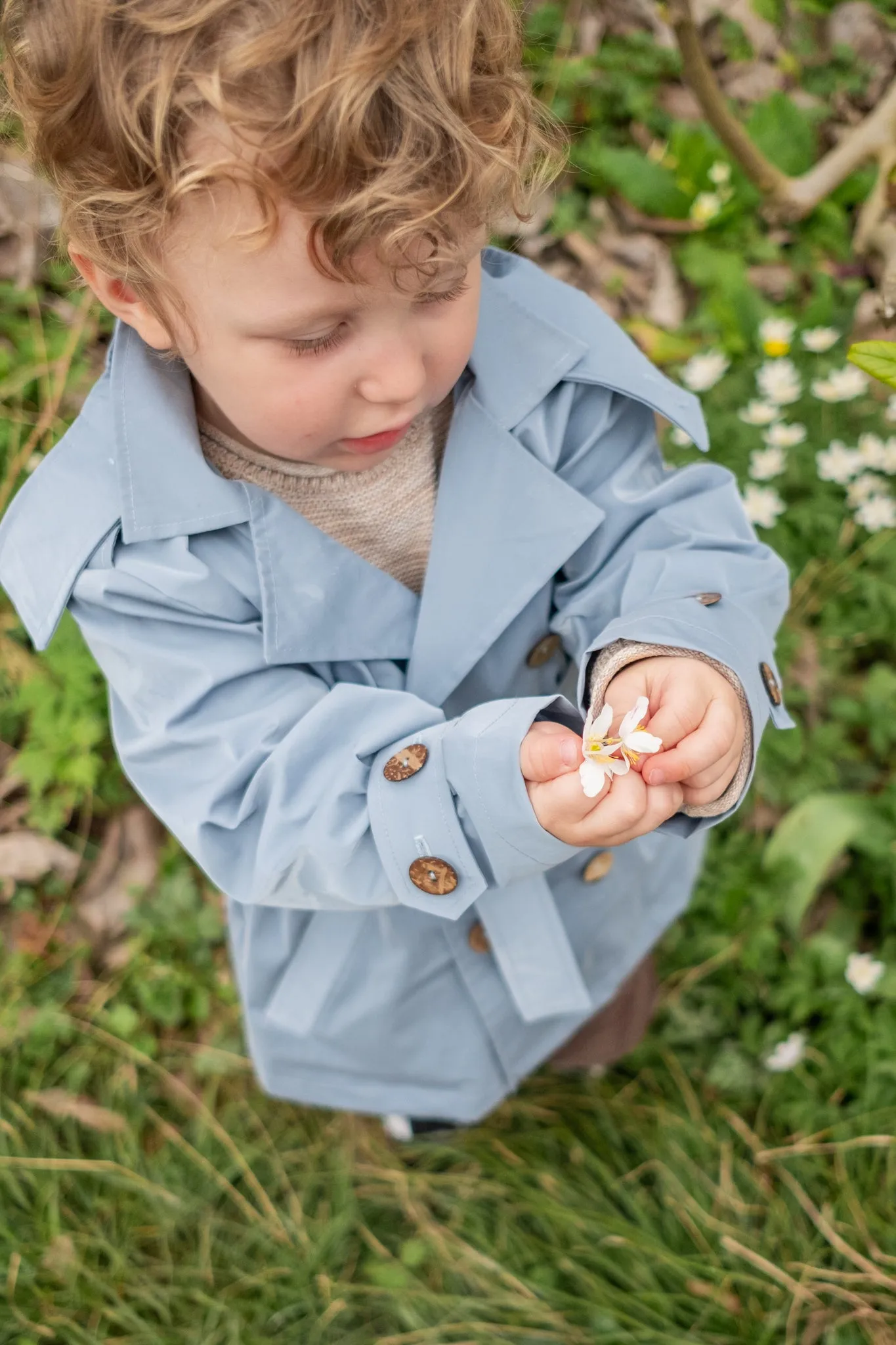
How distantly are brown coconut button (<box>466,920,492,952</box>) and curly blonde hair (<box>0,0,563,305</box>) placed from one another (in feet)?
3.26

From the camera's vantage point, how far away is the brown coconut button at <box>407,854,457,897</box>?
1342mm

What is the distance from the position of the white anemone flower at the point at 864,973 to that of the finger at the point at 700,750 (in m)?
1.05

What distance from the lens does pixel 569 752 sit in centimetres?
120

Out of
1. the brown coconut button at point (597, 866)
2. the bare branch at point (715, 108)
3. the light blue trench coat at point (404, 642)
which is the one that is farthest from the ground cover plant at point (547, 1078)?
the brown coconut button at point (597, 866)

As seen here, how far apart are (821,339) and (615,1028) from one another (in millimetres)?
1582

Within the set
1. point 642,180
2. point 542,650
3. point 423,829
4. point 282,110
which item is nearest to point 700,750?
point 423,829

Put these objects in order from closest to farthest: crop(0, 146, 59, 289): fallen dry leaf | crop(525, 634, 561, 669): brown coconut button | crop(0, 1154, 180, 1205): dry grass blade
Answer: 1. crop(525, 634, 561, 669): brown coconut button
2. crop(0, 1154, 180, 1205): dry grass blade
3. crop(0, 146, 59, 289): fallen dry leaf

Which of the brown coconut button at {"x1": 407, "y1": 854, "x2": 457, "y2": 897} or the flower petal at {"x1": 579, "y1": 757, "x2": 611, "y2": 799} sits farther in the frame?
the brown coconut button at {"x1": 407, "y1": 854, "x2": 457, "y2": 897}

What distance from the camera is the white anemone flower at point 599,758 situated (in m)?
1.15

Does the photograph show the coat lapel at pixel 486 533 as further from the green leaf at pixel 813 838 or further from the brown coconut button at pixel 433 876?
the green leaf at pixel 813 838

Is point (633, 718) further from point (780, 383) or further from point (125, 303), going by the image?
point (780, 383)

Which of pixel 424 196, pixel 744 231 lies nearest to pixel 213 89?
pixel 424 196

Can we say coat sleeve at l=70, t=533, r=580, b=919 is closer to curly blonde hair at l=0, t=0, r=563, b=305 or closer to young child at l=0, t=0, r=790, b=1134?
young child at l=0, t=0, r=790, b=1134

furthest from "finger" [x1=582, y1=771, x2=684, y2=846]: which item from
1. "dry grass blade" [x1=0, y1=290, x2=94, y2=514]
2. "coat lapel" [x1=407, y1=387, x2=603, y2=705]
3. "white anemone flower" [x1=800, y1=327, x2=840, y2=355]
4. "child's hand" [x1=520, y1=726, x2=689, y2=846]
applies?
"dry grass blade" [x1=0, y1=290, x2=94, y2=514]
